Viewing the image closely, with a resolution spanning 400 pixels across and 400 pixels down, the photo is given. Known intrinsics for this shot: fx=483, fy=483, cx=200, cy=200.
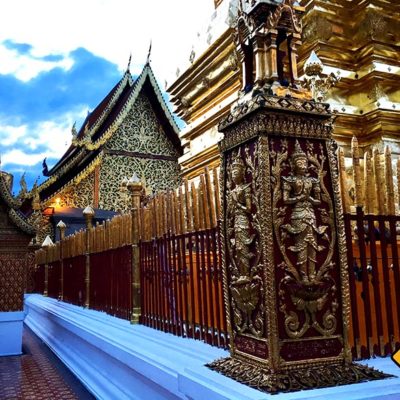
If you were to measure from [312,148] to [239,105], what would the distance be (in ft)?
1.04

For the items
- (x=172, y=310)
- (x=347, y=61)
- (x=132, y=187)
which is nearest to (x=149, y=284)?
(x=172, y=310)

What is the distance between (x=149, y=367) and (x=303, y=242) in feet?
3.83

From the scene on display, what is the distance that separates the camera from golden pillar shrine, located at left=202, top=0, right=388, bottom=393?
5.21ft

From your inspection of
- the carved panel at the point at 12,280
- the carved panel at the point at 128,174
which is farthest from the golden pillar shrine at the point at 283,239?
the carved panel at the point at 128,174

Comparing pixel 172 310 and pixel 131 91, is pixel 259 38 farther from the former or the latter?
pixel 131 91

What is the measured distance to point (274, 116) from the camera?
1.67 m

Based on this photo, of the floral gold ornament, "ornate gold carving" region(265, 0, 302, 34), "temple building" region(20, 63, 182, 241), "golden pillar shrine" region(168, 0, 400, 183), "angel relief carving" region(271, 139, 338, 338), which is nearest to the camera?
"angel relief carving" region(271, 139, 338, 338)

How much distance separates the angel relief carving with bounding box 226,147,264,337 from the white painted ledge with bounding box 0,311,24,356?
495 cm

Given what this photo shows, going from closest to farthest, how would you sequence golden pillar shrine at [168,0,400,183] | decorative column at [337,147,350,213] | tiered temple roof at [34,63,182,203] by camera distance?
1. decorative column at [337,147,350,213]
2. golden pillar shrine at [168,0,400,183]
3. tiered temple roof at [34,63,182,203]

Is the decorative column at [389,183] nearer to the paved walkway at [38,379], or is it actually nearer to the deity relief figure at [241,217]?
the deity relief figure at [241,217]

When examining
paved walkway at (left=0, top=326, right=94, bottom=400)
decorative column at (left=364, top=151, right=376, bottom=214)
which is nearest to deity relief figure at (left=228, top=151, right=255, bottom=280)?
decorative column at (left=364, top=151, right=376, bottom=214)

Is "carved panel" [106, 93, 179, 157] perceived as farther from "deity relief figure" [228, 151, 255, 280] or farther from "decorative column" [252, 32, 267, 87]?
"deity relief figure" [228, 151, 255, 280]

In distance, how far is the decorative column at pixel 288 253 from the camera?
62.4 inches

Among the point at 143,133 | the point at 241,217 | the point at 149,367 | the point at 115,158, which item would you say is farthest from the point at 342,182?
the point at 143,133
